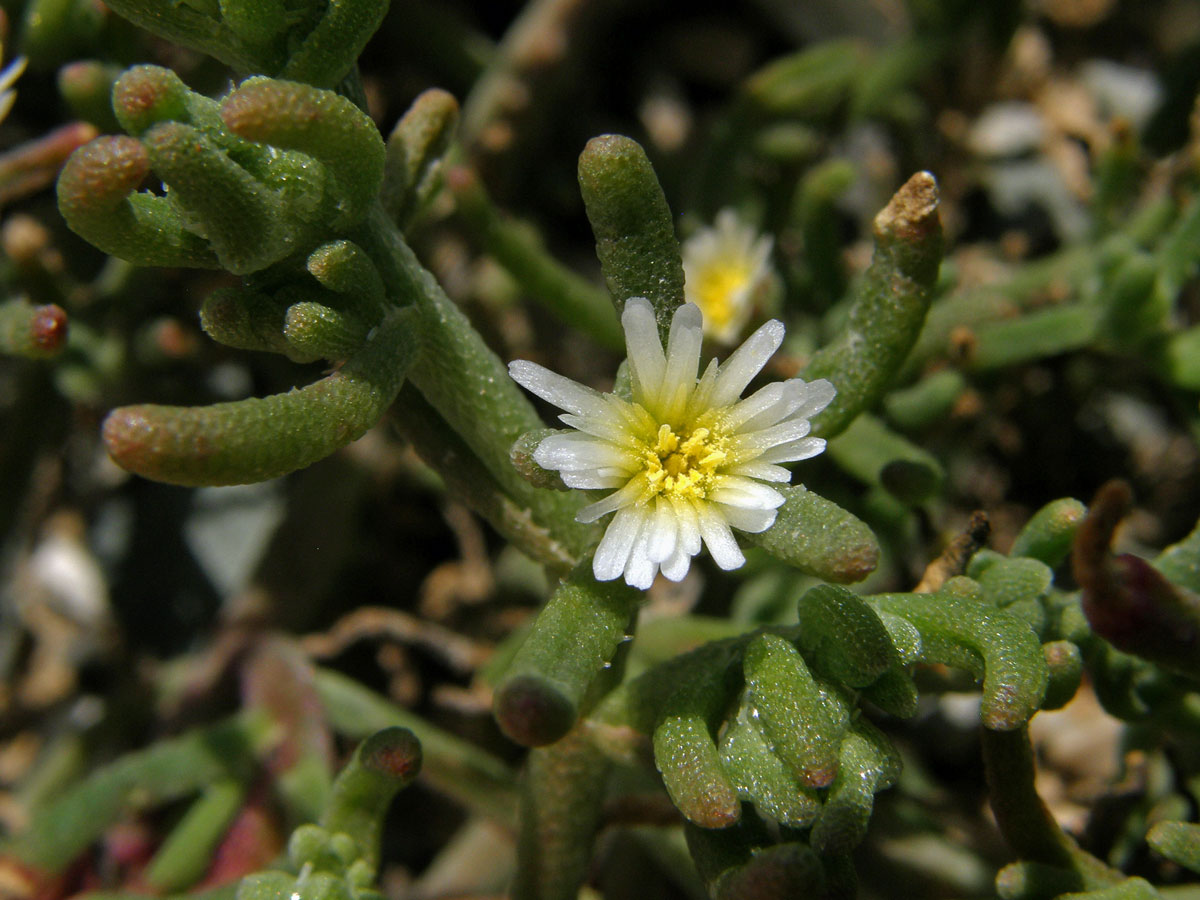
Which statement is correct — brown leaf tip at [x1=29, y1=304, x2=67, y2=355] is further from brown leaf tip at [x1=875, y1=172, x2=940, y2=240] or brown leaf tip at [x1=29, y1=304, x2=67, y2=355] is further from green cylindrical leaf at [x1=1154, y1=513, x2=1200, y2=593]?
green cylindrical leaf at [x1=1154, y1=513, x2=1200, y2=593]

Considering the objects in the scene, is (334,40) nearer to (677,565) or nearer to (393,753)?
(677,565)

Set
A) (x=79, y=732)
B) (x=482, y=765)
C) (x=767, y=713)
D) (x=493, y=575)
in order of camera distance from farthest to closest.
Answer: (x=493, y=575), (x=79, y=732), (x=482, y=765), (x=767, y=713)

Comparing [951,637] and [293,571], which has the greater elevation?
[951,637]

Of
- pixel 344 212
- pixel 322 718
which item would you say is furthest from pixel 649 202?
pixel 322 718

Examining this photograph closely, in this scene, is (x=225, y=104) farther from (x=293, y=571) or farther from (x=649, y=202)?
(x=293, y=571)

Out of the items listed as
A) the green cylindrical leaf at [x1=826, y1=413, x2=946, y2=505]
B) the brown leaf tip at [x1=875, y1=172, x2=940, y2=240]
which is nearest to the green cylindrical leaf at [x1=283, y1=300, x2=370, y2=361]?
the brown leaf tip at [x1=875, y1=172, x2=940, y2=240]
